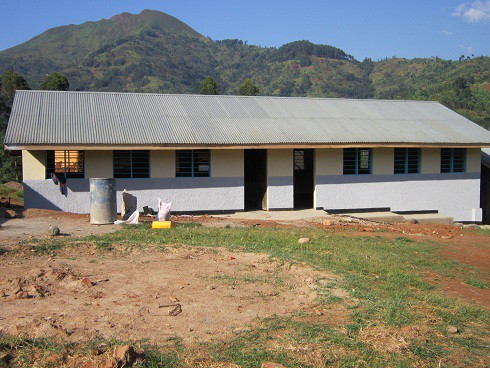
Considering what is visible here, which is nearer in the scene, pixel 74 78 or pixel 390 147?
pixel 390 147

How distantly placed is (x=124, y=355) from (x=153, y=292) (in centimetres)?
242

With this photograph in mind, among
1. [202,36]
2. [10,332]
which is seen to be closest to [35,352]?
[10,332]

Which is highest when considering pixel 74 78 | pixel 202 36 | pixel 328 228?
pixel 202 36

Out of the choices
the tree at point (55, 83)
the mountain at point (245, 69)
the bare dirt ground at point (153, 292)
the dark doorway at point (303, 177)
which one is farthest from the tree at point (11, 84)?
the mountain at point (245, 69)

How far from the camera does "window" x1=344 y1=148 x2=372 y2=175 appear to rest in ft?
66.0

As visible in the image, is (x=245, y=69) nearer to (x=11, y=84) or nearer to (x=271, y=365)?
(x=11, y=84)

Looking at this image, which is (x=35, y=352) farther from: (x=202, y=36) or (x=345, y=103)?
(x=202, y=36)

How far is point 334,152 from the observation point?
65.0ft

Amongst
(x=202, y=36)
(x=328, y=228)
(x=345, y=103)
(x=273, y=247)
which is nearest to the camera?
(x=273, y=247)

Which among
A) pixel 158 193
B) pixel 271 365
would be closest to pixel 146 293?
pixel 271 365

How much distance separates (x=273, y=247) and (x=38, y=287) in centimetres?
522

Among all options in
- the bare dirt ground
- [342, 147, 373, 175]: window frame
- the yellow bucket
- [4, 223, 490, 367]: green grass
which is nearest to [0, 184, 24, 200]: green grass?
the yellow bucket

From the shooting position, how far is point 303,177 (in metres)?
22.7

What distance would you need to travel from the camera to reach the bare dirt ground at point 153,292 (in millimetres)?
6293
